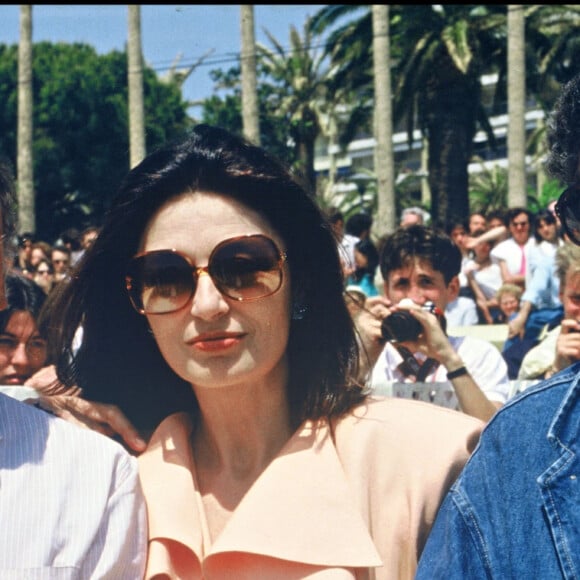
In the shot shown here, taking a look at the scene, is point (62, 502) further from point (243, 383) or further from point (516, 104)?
point (516, 104)

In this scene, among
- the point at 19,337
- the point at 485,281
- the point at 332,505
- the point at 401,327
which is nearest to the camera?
the point at 332,505

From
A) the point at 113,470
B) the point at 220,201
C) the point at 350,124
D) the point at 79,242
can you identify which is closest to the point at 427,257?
the point at 220,201

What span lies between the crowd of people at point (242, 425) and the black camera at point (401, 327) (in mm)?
Answer: 1166

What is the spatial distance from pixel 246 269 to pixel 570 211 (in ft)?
2.42

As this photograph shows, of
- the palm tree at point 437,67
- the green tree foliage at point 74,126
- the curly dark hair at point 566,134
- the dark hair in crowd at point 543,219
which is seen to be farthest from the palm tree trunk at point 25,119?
the curly dark hair at point 566,134

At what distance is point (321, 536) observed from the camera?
2398mm

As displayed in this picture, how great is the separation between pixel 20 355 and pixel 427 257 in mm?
1886

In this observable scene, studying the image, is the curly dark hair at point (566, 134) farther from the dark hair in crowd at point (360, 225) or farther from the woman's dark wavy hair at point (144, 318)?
the dark hair in crowd at point (360, 225)

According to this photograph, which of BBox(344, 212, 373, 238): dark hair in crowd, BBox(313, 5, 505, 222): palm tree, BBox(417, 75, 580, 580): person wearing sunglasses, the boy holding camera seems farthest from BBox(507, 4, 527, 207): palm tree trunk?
BBox(417, 75, 580, 580): person wearing sunglasses

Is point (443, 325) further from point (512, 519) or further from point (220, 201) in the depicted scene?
point (512, 519)

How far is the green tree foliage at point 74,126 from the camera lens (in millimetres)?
44656

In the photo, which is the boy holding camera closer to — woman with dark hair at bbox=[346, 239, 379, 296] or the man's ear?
the man's ear

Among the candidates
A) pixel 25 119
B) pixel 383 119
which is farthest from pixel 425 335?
pixel 25 119

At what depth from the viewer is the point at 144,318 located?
2826 mm
